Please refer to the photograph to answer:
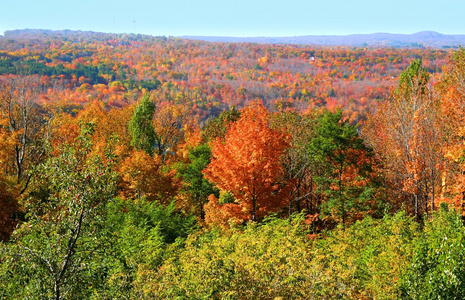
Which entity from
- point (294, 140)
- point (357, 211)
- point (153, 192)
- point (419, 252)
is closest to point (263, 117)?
point (294, 140)

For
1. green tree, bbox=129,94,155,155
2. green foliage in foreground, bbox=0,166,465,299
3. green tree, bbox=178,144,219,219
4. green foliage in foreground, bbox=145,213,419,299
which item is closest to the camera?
green foliage in foreground, bbox=0,166,465,299

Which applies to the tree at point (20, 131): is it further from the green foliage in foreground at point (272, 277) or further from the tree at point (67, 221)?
the green foliage in foreground at point (272, 277)

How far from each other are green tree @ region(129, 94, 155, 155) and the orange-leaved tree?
50.6 ft

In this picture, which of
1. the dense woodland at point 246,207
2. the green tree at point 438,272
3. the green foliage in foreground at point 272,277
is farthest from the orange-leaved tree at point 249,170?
the green tree at point 438,272

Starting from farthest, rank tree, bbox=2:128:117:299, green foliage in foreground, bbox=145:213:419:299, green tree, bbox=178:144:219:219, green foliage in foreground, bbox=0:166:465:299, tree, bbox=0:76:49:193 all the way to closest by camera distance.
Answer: green tree, bbox=178:144:219:219
tree, bbox=0:76:49:193
green foliage in foreground, bbox=145:213:419:299
green foliage in foreground, bbox=0:166:465:299
tree, bbox=2:128:117:299

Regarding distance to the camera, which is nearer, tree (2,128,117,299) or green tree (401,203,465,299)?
tree (2,128,117,299)

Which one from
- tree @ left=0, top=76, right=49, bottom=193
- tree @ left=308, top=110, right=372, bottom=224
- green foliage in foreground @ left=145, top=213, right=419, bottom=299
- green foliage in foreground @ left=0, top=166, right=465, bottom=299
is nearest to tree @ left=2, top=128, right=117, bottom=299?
green foliage in foreground @ left=0, top=166, right=465, bottom=299

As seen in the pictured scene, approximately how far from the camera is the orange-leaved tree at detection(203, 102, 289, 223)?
67.5ft

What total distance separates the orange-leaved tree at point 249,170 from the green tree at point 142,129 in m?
15.4

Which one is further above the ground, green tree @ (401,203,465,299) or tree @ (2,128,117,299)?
tree @ (2,128,117,299)

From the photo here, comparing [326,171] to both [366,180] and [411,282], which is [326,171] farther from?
[411,282]

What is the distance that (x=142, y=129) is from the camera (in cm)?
3603

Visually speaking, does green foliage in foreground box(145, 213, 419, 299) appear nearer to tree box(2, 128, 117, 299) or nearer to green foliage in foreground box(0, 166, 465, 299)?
green foliage in foreground box(0, 166, 465, 299)

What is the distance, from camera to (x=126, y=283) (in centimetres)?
881
